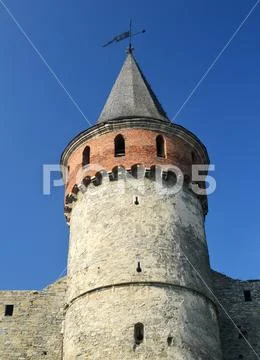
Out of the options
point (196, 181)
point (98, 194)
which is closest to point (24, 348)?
point (98, 194)

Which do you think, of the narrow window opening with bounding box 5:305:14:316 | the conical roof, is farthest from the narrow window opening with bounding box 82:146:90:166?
the narrow window opening with bounding box 5:305:14:316

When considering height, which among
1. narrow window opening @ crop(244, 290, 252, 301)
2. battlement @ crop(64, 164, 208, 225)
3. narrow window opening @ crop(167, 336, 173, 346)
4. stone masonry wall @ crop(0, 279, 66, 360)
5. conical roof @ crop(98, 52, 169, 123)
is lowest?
narrow window opening @ crop(167, 336, 173, 346)

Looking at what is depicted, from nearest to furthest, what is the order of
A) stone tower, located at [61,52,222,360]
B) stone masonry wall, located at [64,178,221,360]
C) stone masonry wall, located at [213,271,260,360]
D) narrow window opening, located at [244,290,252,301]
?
stone masonry wall, located at [64,178,221,360] → stone tower, located at [61,52,222,360] → stone masonry wall, located at [213,271,260,360] → narrow window opening, located at [244,290,252,301]

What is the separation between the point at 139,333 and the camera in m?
15.6

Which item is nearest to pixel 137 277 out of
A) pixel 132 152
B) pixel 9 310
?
pixel 132 152

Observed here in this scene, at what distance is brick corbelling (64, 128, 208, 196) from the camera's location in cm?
1898

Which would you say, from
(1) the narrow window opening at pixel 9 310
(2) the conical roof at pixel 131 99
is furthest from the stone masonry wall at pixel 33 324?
(2) the conical roof at pixel 131 99

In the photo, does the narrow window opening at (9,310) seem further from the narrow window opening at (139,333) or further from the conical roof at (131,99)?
the conical roof at (131,99)

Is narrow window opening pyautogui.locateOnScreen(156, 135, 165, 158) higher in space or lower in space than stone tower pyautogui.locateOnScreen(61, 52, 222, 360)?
higher

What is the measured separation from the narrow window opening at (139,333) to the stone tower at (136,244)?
0.03 metres

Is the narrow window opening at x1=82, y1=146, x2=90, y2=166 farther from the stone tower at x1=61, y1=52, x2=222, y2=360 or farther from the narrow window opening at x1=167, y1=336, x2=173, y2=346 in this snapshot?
the narrow window opening at x1=167, y1=336, x2=173, y2=346

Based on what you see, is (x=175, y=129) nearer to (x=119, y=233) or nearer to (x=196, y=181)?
(x=196, y=181)

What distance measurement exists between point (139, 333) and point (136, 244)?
2851 millimetres

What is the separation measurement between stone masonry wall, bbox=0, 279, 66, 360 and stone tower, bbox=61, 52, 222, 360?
2.02 m
